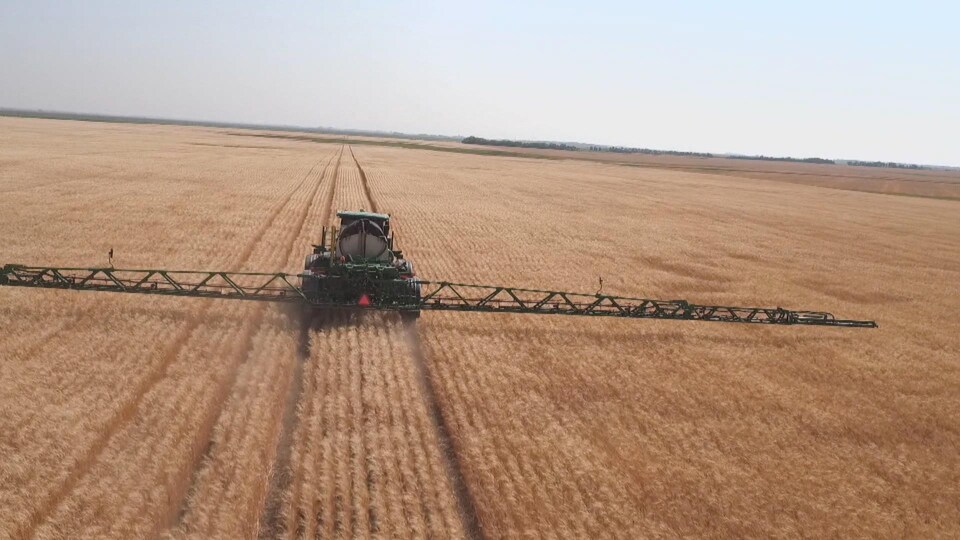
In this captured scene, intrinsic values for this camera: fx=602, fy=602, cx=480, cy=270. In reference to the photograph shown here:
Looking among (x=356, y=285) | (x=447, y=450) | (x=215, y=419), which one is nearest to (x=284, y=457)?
(x=215, y=419)

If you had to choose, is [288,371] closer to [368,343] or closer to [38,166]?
[368,343]

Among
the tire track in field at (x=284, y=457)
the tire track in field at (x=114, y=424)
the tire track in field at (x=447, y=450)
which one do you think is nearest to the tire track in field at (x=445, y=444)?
the tire track in field at (x=447, y=450)

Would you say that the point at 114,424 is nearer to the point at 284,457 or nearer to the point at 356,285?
the point at 284,457

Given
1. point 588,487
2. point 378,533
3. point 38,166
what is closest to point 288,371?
point 378,533

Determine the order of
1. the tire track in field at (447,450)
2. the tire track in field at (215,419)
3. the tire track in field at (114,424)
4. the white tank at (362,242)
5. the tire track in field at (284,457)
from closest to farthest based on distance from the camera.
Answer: the tire track in field at (114,424), the tire track in field at (284,457), the tire track in field at (215,419), the tire track in field at (447,450), the white tank at (362,242)

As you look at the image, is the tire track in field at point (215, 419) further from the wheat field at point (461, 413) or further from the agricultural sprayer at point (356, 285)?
the agricultural sprayer at point (356, 285)

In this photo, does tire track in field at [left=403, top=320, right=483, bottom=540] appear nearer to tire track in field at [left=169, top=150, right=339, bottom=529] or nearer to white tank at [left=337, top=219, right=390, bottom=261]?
white tank at [left=337, top=219, right=390, bottom=261]

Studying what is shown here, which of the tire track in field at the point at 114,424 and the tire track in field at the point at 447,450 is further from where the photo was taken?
the tire track in field at the point at 447,450
